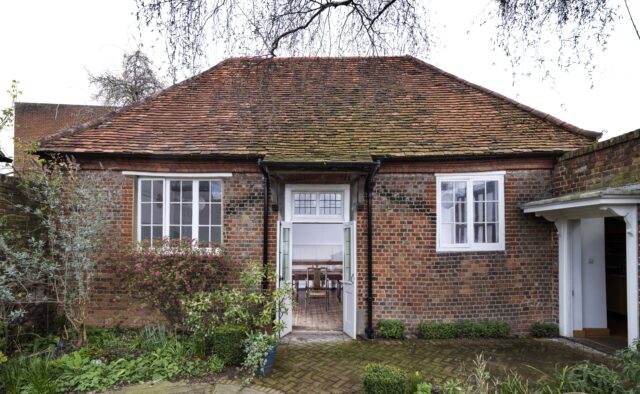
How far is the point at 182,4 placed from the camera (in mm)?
3318

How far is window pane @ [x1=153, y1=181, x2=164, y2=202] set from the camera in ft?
23.3

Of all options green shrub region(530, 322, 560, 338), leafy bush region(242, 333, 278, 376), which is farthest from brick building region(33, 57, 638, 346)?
leafy bush region(242, 333, 278, 376)

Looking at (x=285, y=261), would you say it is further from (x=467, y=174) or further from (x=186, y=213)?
(x=467, y=174)

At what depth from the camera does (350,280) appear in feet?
22.7

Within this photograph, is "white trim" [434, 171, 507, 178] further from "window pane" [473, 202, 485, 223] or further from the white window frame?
the white window frame

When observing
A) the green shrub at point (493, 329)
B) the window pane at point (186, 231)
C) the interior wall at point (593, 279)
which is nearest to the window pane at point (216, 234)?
the window pane at point (186, 231)

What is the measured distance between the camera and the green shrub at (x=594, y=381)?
3576 millimetres

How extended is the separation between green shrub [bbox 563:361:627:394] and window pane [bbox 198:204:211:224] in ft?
20.9

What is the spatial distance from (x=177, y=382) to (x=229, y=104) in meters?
6.08

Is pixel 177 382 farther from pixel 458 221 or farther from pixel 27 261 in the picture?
pixel 458 221

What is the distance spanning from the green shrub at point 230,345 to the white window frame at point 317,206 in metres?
2.64

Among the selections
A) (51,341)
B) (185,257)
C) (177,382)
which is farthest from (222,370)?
(51,341)

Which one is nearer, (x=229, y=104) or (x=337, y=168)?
(x=337, y=168)

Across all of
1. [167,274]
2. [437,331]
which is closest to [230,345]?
[167,274]
